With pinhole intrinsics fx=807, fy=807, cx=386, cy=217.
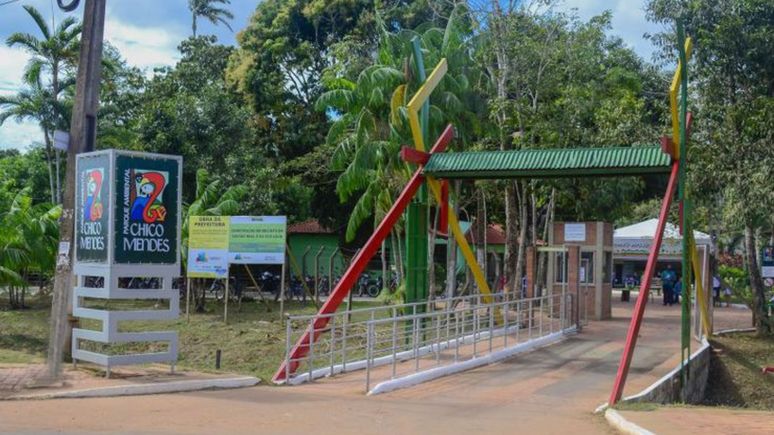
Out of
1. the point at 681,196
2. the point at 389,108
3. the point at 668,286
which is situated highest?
the point at 389,108

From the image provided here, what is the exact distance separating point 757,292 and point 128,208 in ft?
53.7

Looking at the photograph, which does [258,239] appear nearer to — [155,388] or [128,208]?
[128,208]

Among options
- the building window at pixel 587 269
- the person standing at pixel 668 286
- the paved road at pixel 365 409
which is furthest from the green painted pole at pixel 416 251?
the person standing at pixel 668 286

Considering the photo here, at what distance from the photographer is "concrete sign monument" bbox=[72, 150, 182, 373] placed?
11695mm

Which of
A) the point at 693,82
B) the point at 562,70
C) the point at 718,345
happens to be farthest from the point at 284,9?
the point at 718,345

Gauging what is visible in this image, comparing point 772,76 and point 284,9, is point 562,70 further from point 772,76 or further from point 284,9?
point 284,9

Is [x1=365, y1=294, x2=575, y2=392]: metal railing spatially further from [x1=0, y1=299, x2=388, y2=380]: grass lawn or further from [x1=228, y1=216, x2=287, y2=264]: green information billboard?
[x1=228, y1=216, x2=287, y2=264]: green information billboard

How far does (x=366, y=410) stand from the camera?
10164 millimetres

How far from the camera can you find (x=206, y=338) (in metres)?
20.0

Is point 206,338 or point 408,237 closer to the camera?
point 408,237

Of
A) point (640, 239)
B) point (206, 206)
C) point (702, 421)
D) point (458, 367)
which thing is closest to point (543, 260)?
point (640, 239)

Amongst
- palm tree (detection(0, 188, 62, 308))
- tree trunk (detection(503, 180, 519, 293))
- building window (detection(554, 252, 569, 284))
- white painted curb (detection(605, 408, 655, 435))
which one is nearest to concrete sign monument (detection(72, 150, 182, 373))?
white painted curb (detection(605, 408, 655, 435))

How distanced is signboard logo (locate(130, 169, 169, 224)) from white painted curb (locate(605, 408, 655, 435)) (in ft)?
23.0

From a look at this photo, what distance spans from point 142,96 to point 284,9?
7.89m
